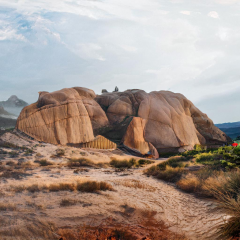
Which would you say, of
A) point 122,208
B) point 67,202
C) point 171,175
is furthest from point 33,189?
point 171,175

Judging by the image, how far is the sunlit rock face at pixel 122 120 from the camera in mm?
22812

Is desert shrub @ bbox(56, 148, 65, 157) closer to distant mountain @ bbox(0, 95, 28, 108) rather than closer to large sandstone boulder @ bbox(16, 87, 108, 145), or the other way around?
large sandstone boulder @ bbox(16, 87, 108, 145)

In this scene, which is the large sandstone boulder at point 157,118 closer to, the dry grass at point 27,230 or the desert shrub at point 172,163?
the desert shrub at point 172,163

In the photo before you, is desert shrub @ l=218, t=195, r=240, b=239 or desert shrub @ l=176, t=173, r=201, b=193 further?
desert shrub @ l=176, t=173, r=201, b=193

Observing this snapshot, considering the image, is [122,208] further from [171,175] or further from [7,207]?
[171,175]

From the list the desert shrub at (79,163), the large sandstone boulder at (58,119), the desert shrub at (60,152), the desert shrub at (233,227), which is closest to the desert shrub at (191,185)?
the desert shrub at (233,227)

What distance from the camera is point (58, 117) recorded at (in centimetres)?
2311

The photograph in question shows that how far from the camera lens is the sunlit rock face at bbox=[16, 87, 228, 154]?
22.8 metres

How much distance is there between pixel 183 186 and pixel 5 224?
21.9 ft

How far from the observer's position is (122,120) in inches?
1141

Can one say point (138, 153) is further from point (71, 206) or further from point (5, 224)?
point (5, 224)

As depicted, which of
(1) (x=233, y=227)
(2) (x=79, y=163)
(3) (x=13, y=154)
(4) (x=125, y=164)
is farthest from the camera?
(4) (x=125, y=164)

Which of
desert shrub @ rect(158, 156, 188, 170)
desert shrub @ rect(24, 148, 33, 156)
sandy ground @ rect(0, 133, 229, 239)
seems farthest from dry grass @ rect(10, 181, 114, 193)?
desert shrub @ rect(24, 148, 33, 156)

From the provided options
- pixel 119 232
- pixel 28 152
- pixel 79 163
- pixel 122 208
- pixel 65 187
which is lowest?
pixel 79 163
